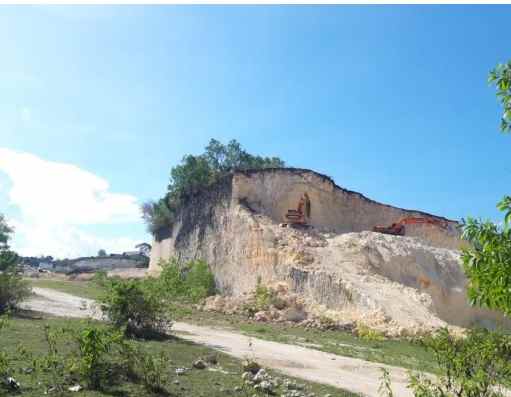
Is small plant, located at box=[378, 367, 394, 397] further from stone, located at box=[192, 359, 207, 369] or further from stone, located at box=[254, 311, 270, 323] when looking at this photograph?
stone, located at box=[254, 311, 270, 323]

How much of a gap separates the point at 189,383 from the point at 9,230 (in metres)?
32.4

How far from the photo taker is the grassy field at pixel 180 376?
591 cm

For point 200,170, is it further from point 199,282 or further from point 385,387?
point 385,387

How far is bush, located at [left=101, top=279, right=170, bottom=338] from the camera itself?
10.9 meters

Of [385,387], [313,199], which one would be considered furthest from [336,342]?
[313,199]

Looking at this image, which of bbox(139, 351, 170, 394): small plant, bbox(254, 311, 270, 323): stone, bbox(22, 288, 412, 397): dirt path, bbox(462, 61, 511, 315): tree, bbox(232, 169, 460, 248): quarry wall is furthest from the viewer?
bbox(232, 169, 460, 248): quarry wall

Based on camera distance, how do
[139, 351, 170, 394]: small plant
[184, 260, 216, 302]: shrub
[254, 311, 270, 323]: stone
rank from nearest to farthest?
A: [139, 351, 170, 394]: small plant < [254, 311, 270, 323]: stone < [184, 260, 216, 302]: shrub

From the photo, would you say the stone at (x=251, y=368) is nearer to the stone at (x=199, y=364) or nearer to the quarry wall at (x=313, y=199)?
the stone at (x=199, y=364)

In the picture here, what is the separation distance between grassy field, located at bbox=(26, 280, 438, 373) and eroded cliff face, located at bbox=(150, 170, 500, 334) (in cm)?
198

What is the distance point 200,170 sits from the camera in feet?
122

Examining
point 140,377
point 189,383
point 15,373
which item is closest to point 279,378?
point 189,383

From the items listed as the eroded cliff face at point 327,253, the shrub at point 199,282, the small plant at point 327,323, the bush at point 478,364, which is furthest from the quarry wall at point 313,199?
the bush at point 478,364

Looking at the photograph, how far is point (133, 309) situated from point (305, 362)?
395 cm

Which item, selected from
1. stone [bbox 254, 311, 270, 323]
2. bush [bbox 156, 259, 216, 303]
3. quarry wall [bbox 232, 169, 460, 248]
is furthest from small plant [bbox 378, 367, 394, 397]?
quarry wall [bbox 232, 169, 460, 248]
